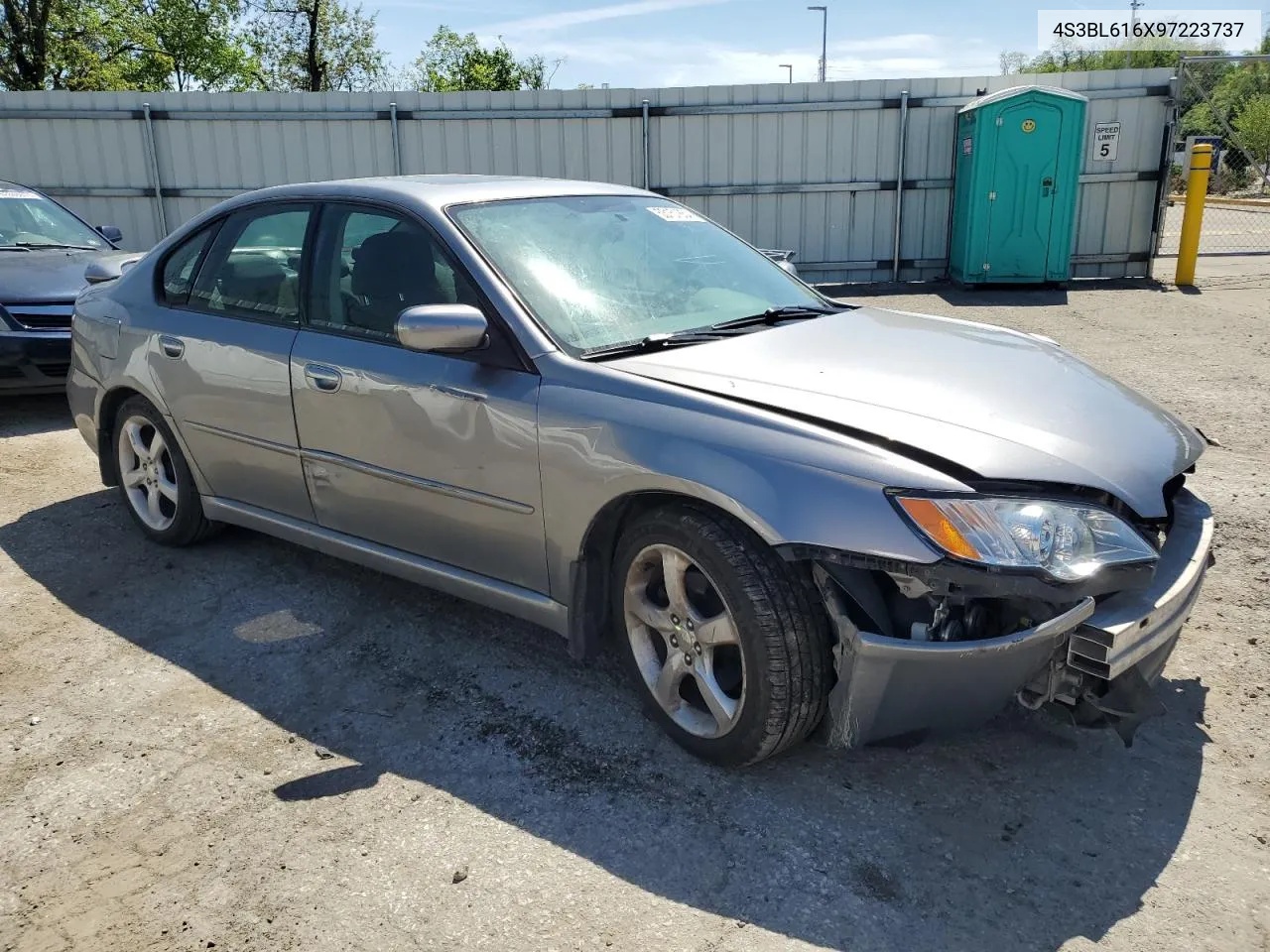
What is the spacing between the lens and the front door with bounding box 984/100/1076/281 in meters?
11.8

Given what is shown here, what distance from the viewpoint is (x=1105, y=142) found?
12539 mm

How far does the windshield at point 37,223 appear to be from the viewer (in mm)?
7867

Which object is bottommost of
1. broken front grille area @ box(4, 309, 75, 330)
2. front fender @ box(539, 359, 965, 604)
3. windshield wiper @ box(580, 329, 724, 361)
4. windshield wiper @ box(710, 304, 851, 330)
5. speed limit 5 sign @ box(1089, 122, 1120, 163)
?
broken front grille area @ box(4, 309, 75, 330)

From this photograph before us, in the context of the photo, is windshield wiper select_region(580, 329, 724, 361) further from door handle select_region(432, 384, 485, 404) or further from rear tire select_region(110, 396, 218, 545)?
rear tire select_region(110, 396, 218, 545)

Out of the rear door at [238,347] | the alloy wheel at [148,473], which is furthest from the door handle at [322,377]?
the alloy wheel at [148,473]

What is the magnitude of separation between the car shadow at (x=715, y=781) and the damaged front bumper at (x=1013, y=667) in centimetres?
28

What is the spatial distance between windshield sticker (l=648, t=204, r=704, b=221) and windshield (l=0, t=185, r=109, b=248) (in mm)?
6017

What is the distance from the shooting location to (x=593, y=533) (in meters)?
3.02

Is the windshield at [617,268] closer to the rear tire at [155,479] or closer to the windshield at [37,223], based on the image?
the rear tire at [155,479]

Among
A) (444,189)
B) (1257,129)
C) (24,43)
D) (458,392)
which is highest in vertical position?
(24,43)

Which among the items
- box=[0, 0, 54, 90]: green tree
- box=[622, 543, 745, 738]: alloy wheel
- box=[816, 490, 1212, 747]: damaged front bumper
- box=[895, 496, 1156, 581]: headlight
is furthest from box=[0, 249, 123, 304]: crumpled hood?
box=[0, 0, 54, 90]: green tree

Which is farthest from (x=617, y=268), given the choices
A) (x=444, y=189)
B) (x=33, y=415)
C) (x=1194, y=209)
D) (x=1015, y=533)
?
(x=1194, y=209)

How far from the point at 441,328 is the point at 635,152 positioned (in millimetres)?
10660

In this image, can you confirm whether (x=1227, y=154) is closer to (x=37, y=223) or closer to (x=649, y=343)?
(x=37, y=223)
